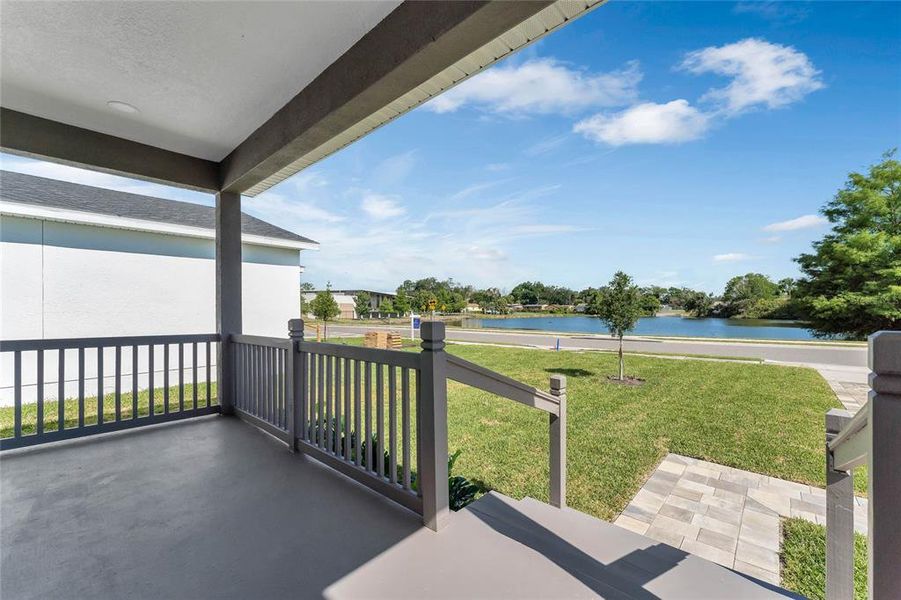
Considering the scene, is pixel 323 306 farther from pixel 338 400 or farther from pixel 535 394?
pixel 535 394

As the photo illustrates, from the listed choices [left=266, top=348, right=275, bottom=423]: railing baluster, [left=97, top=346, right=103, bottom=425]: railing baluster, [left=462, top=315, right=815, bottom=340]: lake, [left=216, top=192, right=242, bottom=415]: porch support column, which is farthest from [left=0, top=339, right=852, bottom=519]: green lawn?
[left=462, top=315, right=815, bottom=340]: lake

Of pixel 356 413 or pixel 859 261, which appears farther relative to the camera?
pixel 859 261

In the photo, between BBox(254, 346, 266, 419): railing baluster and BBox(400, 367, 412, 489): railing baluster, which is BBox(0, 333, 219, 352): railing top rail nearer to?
BBox(254, 346, 266, 419): railing baluster

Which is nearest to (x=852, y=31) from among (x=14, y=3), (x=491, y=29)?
(x=491, y=29)

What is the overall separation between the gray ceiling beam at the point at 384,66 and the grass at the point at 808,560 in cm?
353

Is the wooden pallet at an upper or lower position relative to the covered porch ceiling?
lower

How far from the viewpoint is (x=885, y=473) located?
2.58 ft

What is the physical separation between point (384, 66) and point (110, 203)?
766cm

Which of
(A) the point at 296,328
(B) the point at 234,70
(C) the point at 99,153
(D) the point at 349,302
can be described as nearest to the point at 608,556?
(A) the point at 296,328

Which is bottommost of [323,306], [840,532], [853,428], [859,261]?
[840,532]

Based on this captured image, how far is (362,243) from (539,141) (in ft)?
43.7

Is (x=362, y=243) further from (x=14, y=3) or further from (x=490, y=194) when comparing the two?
(x=14, y=3)

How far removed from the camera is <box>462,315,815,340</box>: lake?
16.2 m

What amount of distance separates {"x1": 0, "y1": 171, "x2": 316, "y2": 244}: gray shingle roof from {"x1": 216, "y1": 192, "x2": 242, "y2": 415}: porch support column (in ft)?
5.35
